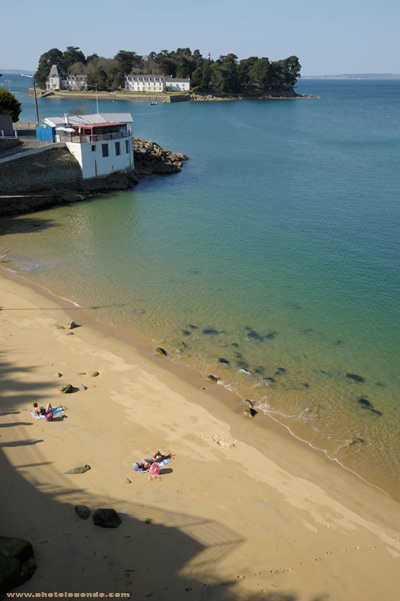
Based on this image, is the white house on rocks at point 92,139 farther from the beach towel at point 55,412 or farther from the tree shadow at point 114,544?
the tree shadow at point 114,544

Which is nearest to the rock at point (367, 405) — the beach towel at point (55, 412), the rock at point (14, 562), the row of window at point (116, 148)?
the beach towel at point (55, 412)

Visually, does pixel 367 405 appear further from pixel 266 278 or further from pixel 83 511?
→ pixel 266 278

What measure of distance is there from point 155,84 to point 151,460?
185401 millimetres

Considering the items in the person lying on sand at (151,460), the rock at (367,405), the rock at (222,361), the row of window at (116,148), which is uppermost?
the row of window at (116,148)

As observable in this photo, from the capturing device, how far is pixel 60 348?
21.0 m

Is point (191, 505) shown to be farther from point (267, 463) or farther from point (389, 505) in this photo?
point (389, 505)

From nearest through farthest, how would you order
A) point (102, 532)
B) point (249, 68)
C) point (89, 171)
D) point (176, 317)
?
point (102, 532)
point (176, 317)
point (89, 171)
point (249, 68)

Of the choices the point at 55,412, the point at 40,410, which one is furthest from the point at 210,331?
the point at 40,410

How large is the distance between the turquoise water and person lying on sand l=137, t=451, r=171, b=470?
488 centimetres

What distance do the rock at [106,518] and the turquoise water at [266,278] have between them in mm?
7314

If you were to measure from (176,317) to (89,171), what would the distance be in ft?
91.1

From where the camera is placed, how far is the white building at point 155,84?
178m

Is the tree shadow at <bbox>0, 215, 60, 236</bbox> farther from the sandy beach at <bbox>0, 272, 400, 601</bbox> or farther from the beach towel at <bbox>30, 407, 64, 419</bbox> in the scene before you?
the beach towel at <bbox>30, 407, 64, 419</bbox>

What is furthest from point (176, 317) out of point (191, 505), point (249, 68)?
point (249, 68)
